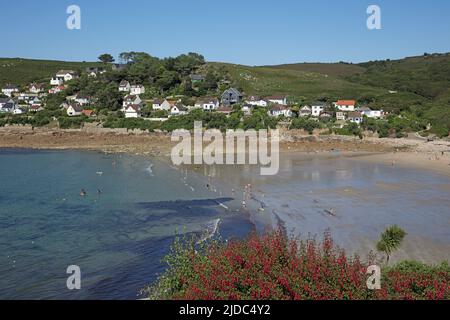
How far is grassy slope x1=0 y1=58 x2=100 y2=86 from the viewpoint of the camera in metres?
128

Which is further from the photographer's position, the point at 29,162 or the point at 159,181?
the point at 29,162

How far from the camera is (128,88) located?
102m

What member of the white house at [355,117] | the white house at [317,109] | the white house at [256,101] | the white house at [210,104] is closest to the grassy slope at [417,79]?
the white house at [355,117]

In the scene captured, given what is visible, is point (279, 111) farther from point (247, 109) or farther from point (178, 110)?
point (178, 110)

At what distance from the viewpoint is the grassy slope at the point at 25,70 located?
128 m

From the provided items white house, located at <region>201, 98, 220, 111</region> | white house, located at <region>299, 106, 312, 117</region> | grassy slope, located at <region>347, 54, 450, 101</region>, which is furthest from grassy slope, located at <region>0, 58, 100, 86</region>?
grassy slope, located at <region>347, 54, 450, 101</region>

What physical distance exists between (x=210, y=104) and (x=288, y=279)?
76795 millimetres

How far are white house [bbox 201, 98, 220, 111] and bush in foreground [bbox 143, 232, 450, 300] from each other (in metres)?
74.0

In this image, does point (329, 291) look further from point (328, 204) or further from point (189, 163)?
point (189, 163)

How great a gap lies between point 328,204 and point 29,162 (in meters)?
36.2

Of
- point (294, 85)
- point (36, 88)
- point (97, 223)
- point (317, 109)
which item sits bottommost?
point (97, 223)

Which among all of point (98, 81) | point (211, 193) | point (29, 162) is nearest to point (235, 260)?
point (211, 193)

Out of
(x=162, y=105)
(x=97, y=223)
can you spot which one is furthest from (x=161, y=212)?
(x=162, y=105)

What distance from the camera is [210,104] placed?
3465 inches
